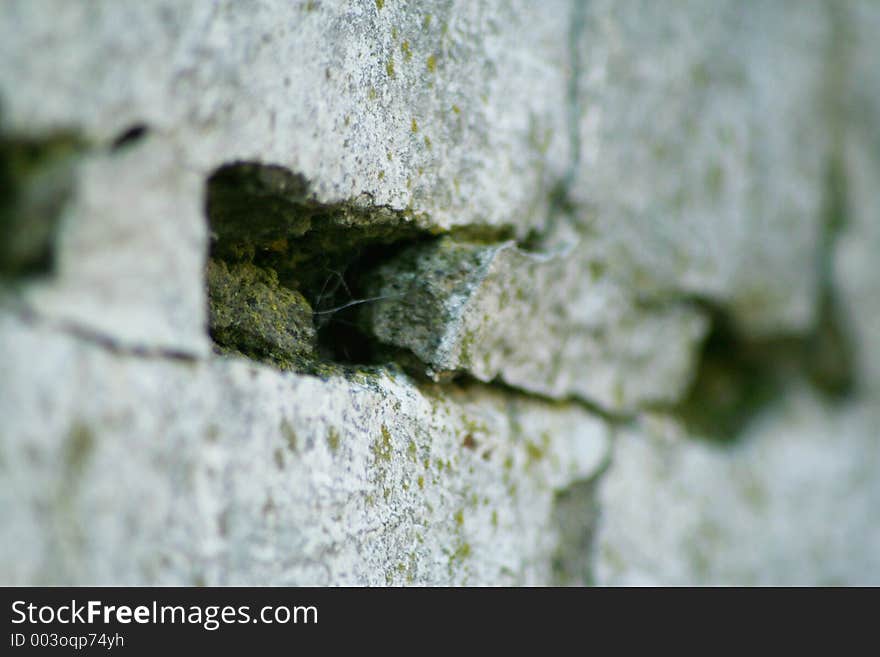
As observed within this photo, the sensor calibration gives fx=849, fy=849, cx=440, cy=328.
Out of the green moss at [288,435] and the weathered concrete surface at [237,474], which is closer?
the weathered concrete surface at [237,474]

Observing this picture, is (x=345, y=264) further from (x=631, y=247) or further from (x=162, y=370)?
(x=631, y=247)

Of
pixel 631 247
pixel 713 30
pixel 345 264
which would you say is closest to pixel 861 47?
pixel 713 30

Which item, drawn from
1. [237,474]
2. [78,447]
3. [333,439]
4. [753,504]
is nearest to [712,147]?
[753,504]

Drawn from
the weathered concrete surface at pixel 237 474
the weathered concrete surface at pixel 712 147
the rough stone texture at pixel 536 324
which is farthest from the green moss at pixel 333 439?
the weathered concrete surface at pixel 712 147

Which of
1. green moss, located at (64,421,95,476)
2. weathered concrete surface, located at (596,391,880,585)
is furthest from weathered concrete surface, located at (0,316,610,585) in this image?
weathered concrete surface, located at (596,391,880,585)

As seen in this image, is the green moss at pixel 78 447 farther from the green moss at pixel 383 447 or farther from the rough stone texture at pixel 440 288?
the green moss at pixel 383 447

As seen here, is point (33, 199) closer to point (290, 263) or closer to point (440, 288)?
point (290, 263)
